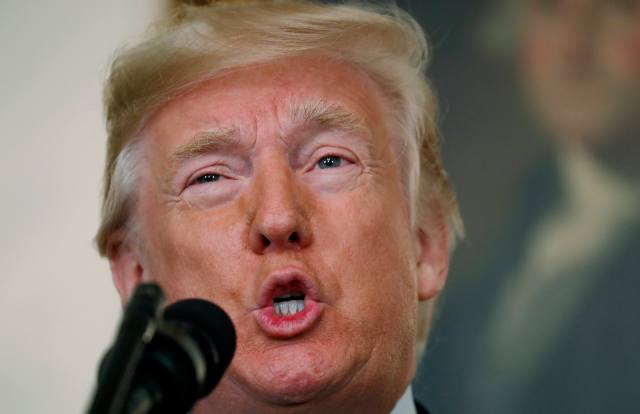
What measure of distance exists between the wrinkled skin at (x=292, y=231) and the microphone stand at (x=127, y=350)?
857mm

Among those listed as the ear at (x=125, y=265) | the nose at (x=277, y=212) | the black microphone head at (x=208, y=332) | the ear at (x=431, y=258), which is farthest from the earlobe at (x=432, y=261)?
the black microphone head at (x=208, y=332)

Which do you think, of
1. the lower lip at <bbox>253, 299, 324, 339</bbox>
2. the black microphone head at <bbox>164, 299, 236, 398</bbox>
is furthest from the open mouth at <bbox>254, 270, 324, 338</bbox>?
the black microphone head at <bbox>164, 299, 236, 398</bbox>

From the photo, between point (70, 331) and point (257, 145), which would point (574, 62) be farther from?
point (70, 331)

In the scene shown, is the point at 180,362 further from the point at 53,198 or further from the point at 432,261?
the point at 53,198

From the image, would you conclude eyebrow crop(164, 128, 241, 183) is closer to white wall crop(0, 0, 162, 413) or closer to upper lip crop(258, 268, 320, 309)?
upper lip crop(258, 268, 320, 309)

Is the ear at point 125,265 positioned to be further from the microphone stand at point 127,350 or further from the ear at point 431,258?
the microphone stand at point 127,350

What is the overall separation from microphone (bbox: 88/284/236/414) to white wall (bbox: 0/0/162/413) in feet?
7.35

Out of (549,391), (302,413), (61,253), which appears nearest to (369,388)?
(302,413)

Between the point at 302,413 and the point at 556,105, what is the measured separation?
1549 millimetres

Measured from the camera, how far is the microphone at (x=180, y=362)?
1.21 metres

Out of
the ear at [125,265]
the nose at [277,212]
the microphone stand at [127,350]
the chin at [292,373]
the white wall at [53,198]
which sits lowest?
the white wall at [53,198]

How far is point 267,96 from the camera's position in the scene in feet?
7.75

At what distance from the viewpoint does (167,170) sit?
2408 millimetres

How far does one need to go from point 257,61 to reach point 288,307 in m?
0.61
